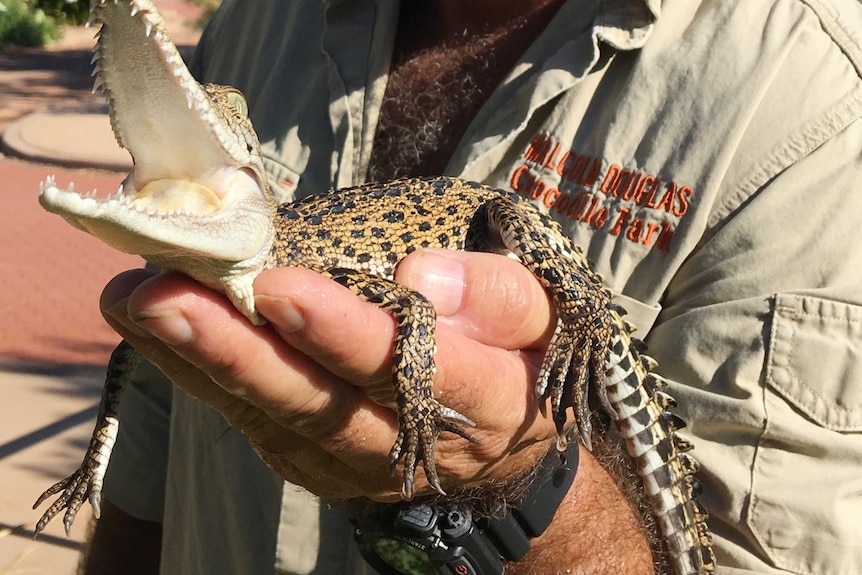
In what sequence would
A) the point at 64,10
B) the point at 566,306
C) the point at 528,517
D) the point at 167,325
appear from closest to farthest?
the point at 167,325 < the point at 528,517 < the point at 566,306 < the point at 64,10

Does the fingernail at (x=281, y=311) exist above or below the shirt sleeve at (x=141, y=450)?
above

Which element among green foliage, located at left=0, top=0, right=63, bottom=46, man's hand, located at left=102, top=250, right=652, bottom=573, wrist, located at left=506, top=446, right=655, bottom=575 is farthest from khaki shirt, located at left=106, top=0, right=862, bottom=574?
green foliage, located at left=0, top=0, right=63, bottom=46

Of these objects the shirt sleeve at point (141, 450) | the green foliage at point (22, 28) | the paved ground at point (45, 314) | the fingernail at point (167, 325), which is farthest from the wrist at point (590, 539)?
the green foliage at point (22, 28)

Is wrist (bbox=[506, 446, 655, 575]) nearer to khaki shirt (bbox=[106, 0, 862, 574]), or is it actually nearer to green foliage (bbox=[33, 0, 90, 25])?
khaki shirt (bbox=[106, 0, 862, 574])

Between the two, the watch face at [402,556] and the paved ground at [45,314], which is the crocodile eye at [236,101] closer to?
the watch face at [402,556]

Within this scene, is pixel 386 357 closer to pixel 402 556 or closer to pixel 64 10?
pixel 402 556

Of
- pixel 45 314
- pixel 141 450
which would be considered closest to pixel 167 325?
pixel 141 450

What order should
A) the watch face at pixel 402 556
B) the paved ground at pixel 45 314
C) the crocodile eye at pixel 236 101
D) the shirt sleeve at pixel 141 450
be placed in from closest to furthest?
the crocodile eye at pixel 236 101
the watch face at pixel 402 556
the shirt sleeve at pixel 141 450
the paved ground at pixel 45 314
